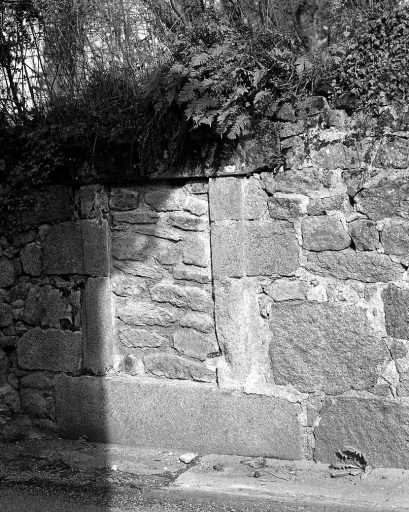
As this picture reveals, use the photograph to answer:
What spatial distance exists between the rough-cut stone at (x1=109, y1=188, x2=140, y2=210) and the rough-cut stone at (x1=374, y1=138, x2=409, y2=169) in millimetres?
1629

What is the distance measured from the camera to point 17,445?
5.17 meters

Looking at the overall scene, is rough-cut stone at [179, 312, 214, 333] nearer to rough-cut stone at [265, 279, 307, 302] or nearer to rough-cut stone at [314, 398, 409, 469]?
rough-cut stone at [265, 279, 307, 302]

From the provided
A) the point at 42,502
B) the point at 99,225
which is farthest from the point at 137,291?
the point at 42,502

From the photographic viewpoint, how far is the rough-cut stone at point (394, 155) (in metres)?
4.11

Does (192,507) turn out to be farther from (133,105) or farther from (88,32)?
(88,32)

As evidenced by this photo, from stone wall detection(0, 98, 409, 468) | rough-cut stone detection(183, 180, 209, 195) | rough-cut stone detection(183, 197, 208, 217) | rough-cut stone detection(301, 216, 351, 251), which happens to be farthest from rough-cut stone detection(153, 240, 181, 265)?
rough-cut stone detection(301, 216, 351, 251)

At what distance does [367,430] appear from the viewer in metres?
4.30

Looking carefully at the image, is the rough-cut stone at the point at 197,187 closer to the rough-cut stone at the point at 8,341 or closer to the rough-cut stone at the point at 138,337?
the rough-cut stone at the point at 138,337

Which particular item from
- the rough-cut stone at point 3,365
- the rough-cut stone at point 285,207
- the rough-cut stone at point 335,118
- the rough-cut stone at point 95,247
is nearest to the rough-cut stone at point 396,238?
the rough-cut stone at point 285,207

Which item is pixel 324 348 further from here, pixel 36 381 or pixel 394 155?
pixel 36 381

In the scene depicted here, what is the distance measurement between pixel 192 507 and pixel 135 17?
3.56m

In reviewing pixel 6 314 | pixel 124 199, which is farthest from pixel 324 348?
pixel 6 314

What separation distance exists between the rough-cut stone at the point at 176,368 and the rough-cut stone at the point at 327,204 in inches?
48.9

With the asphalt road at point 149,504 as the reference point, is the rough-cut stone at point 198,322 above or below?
above
